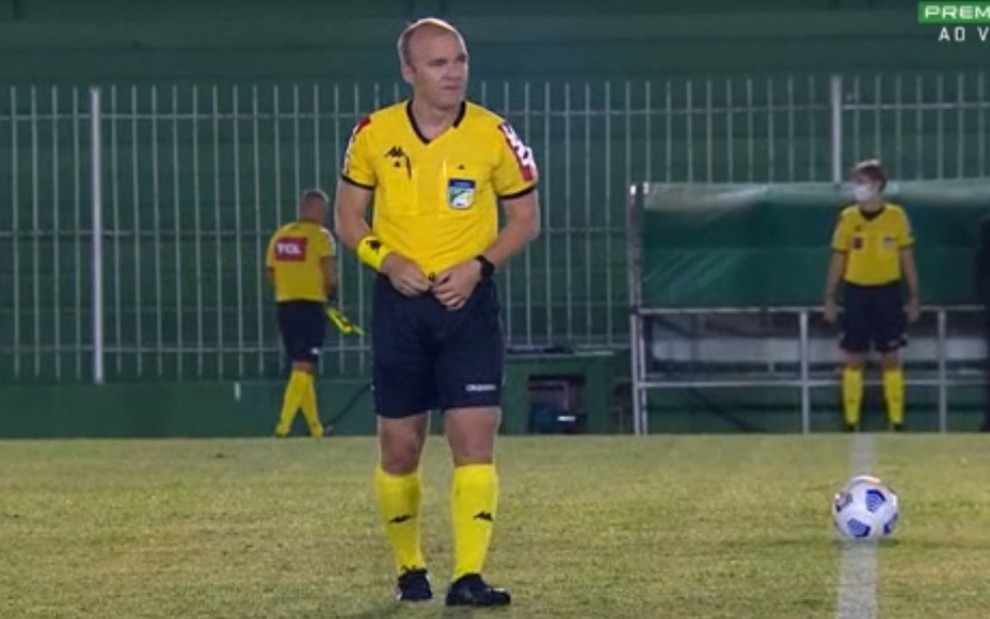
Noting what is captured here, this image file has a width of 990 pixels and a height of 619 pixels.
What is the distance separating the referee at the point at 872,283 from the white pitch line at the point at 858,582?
34.8 ft

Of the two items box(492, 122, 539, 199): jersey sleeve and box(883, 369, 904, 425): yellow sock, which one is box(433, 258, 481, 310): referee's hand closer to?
box(492, 122, 539, 199): jersey sleeve

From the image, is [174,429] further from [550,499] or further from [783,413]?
[550,499]

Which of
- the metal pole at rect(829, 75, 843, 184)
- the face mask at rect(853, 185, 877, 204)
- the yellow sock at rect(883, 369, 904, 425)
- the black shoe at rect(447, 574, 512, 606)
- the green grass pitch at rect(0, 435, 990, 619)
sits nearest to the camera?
the black shoe at rect(447, 574, 512, 606)

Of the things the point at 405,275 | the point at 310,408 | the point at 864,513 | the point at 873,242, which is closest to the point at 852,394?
the point at 873,242

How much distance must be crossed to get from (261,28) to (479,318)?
18075mm

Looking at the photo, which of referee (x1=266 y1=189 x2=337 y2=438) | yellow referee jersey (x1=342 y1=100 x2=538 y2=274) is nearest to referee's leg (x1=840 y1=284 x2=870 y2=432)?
referee (x1=266 y1=189 x2=337 y2=438)

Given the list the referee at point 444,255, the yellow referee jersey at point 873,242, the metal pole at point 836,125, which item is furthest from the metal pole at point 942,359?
the referee at point 444,255

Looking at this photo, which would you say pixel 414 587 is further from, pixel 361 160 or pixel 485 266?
pixel 361 160

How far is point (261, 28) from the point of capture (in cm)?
2627

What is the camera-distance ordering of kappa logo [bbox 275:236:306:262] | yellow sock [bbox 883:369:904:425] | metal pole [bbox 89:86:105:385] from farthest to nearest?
metal pole [bbox 89:86:105:385], yellow sock [bbox 883:369:904:425], kappa logo [bbox 275:236:306:262]

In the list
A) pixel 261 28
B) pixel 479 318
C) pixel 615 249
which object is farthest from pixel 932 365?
pixel 479 318

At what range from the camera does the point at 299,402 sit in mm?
21094

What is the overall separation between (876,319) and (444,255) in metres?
13.0

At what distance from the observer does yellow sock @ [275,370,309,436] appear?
68.9ft
